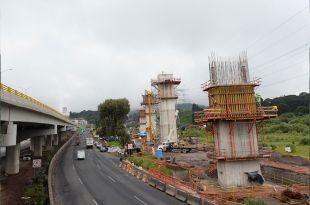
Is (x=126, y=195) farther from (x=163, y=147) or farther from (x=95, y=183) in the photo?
(x=163, y=147)

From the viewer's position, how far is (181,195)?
2838 cm

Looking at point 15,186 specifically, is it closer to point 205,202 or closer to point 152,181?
point 152,181

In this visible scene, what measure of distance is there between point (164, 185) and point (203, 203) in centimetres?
885

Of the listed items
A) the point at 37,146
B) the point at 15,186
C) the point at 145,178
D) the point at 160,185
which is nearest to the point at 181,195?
the point at 160,185

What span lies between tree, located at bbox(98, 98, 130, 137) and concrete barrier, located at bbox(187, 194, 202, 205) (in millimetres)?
80470

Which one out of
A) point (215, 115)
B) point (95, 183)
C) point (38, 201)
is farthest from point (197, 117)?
point (38, 201)

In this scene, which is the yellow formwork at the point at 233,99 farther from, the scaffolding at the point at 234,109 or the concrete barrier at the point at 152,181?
the concrete barrier at the point at 152,181

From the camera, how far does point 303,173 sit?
34781mm

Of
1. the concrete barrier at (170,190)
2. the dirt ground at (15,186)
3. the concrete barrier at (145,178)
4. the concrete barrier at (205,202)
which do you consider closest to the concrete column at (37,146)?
the dirt ground at (15,186)

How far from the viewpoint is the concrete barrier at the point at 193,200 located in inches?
985

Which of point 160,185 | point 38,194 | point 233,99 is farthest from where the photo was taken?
point 233,99

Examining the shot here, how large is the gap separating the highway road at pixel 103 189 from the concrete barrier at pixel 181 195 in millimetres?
421

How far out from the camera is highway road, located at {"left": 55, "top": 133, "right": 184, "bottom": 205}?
28.5 metres

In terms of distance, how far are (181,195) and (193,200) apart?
254cm
